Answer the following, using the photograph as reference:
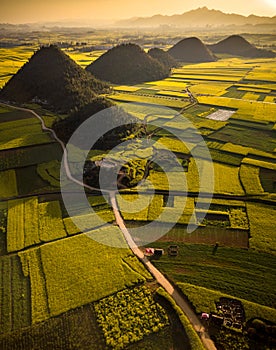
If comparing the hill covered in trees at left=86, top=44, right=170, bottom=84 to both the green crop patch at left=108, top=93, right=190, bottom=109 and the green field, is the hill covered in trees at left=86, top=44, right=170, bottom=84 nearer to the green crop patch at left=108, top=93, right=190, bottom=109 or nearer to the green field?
the green crop patch at left=108, top=93, right=190, bottom=109

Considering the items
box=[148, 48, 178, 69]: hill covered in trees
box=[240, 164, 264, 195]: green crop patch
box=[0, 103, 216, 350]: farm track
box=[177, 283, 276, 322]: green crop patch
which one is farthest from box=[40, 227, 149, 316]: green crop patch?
box=[148, 48, 178, 69]: hill covered in trees

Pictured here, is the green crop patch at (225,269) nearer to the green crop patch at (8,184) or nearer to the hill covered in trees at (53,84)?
the green crop patch at (8,184)

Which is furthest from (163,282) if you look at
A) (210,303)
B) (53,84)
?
(53,84)

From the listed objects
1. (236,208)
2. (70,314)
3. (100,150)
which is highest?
(100,150)

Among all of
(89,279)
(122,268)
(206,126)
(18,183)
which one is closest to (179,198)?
(122,268)

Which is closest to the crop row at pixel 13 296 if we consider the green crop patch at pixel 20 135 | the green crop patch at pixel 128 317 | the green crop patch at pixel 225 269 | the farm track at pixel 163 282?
the green crop patch at pixel 128 317

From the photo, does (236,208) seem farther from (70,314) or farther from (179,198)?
(70,314)

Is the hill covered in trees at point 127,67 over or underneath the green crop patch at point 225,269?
over
